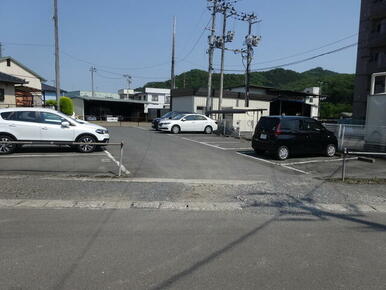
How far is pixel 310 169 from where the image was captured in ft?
37.4

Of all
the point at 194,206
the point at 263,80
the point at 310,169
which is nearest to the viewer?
the point at 194,206

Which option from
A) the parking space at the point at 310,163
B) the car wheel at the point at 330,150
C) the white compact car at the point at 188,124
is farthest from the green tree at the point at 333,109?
the parking space at the point at 310,163

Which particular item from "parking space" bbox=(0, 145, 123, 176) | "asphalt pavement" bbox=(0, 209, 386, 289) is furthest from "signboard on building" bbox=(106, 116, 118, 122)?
"asphalt pavement" bbox=(0, 209, 386, 289)

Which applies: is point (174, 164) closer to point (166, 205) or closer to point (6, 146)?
point (166, 205)

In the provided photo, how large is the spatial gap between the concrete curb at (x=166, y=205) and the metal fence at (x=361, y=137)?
29.2 ft

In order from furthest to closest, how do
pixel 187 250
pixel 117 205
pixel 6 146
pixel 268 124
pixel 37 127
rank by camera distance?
pixel 268 124, pixel 37 127, pixel 6 146, pixel 117 205, pixel 187 250

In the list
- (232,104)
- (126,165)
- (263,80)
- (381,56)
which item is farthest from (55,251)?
(263,80)

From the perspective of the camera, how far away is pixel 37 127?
12188mm

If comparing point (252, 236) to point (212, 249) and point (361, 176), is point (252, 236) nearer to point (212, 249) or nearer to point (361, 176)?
point (212, 249)

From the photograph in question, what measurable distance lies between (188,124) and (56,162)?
14.8 meters

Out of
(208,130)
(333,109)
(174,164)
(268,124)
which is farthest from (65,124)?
(333,109)

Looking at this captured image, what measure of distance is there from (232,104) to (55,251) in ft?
116

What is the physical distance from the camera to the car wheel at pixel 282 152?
42.1 ft

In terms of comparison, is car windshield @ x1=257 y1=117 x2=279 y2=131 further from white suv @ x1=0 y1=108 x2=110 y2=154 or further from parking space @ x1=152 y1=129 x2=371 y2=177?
white suv @ x1=0 y1=108 x2=110 y2=154
